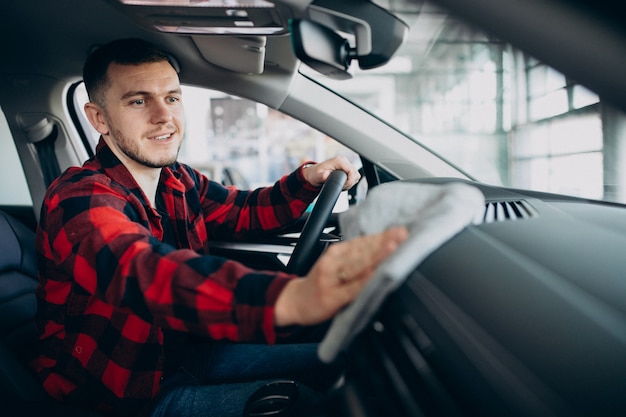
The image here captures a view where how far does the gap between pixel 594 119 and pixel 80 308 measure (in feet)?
3.96

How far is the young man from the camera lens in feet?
2.33

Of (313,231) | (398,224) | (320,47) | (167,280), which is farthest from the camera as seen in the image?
(313,231)

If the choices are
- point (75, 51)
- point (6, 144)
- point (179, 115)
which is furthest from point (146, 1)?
point (6, 144)

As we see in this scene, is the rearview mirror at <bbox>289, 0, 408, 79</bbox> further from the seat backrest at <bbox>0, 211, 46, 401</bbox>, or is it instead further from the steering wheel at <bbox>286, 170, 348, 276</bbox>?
the seat backrest at <bbox>0, 211, 46, 401</bbox>

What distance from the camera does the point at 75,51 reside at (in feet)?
6.23

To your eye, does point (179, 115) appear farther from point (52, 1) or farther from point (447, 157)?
point (447, 157)

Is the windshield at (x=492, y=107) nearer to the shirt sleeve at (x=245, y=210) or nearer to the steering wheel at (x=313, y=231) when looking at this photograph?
the steering wheel at (x=313, y=231)

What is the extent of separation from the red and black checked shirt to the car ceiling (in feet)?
1.41

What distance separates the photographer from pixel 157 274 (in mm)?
784

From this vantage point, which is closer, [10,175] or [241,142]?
[10,175]

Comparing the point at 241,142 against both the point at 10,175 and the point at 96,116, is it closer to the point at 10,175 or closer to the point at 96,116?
the point at 10,175

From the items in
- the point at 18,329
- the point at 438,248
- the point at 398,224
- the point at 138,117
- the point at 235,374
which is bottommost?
the point at 235,374

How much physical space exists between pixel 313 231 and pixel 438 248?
45 cm

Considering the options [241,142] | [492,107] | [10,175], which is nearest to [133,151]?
[10,175]
